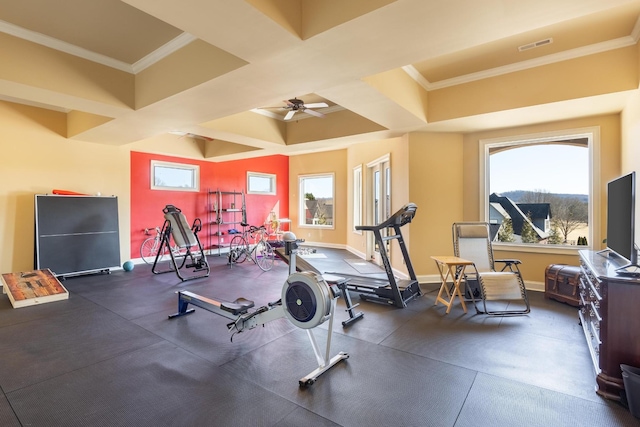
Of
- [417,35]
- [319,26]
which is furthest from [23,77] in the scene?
[417,35]

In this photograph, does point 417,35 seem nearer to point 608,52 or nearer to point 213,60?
point 213,60

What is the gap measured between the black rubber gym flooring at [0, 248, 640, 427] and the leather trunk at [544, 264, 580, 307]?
148 millimetres

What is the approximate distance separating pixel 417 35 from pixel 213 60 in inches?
77.2

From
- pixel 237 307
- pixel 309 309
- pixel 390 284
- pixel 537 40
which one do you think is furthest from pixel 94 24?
pixel 537 40

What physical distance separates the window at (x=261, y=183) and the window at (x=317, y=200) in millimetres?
960

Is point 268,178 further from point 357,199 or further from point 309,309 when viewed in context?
point 309,309

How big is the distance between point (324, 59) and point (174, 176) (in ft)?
20.8

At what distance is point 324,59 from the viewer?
2.74 m

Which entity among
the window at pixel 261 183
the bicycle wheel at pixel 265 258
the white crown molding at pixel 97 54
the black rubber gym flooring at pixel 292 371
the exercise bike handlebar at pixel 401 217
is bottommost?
the black rubber gym flooring at pixel 292 371

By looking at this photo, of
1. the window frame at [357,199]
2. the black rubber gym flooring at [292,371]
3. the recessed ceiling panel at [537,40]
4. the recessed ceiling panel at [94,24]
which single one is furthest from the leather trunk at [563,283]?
the recessed ceiling panel at [94,24]

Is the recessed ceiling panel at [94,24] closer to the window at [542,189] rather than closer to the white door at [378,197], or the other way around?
the white door at [378,197]

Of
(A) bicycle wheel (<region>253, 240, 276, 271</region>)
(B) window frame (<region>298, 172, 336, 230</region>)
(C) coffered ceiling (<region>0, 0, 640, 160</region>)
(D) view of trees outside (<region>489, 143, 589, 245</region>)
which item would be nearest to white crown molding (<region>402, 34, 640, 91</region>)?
(C) coffered ceiling (<region>0, 0, 640, 160</region>)

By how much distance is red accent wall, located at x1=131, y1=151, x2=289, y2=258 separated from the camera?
7203 mm

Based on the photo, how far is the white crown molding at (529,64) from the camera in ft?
11.3
